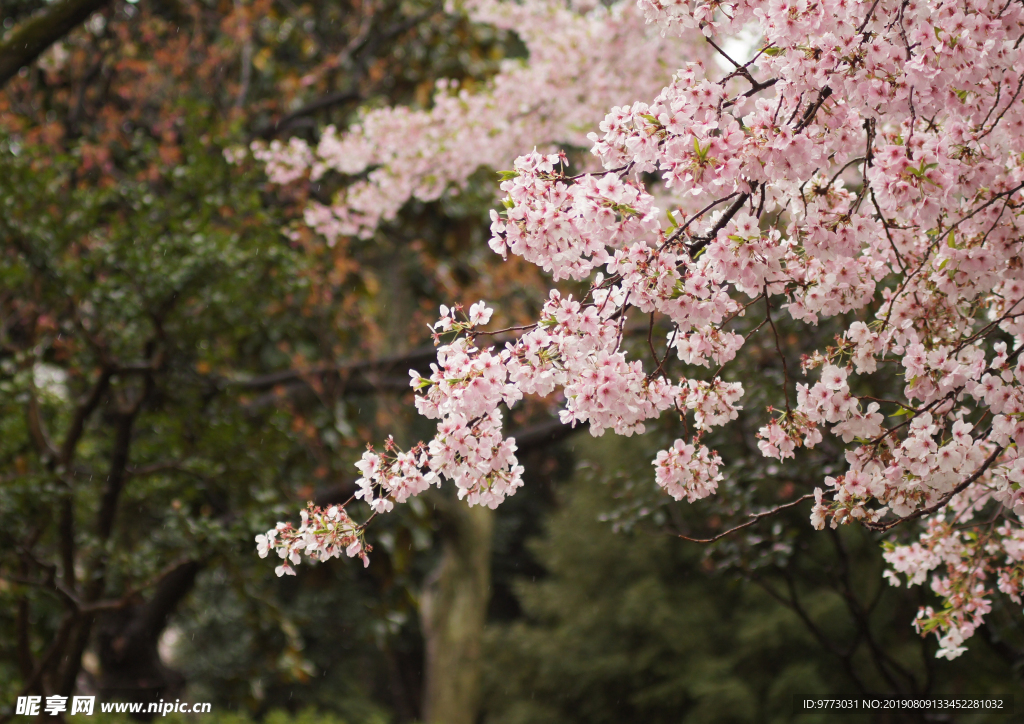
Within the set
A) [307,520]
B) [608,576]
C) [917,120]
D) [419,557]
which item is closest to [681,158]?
[917,120]

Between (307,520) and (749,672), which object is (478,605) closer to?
(749,672)

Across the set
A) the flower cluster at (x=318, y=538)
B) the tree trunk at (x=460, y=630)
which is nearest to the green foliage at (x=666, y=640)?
the tree trunk at (x=460, y=630)

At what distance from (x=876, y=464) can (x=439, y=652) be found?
6.86 m

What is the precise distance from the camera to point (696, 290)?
5.80 feet

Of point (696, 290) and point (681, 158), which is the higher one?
point (681, 158)

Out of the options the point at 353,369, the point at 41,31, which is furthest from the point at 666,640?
the point at 41,31

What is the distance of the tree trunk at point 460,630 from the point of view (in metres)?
7.97

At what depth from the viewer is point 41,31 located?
10.8ft

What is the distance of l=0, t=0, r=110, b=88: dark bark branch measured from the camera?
3.17m

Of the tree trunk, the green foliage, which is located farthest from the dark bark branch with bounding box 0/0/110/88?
the green foliage

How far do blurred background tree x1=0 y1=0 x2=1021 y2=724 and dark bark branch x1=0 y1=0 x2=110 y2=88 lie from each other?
0.18ft

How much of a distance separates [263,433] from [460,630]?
4.15m

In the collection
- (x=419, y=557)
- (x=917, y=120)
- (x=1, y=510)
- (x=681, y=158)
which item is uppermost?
(x=419, y=557)

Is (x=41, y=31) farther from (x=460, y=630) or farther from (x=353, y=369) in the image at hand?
(x=460, y=630)
